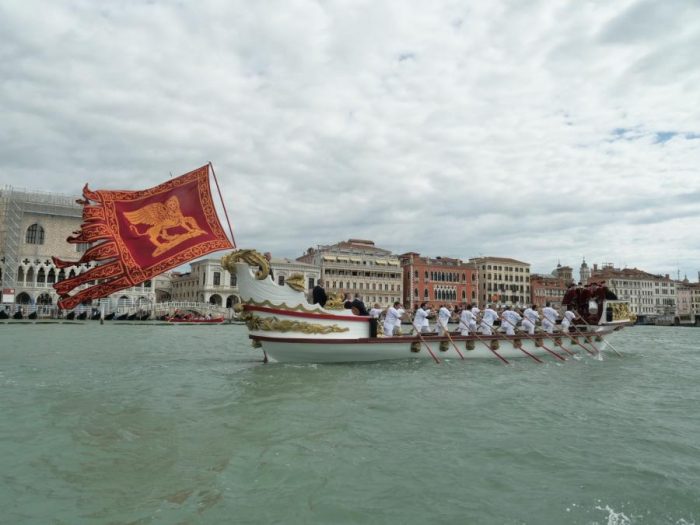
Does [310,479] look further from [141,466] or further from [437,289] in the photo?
[437,289]

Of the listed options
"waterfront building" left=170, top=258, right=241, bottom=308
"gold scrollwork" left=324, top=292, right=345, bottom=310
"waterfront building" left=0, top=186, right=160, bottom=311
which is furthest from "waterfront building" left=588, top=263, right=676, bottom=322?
"gold scrollwork" left=324, top=292, right=345, bottom=310

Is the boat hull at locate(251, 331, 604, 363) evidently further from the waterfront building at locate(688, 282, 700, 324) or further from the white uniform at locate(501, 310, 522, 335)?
the waterfront building at locate(688, 282, 700, 324)

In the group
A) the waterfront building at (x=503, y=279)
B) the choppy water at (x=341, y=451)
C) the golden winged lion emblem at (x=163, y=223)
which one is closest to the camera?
the choppy water at (x=341, y=451)

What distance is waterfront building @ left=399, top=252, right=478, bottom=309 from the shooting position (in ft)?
265

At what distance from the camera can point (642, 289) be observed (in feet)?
345

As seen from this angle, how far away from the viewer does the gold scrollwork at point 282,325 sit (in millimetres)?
12508

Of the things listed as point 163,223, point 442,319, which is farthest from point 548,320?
point 163,223

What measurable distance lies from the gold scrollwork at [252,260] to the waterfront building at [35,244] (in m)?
47.1

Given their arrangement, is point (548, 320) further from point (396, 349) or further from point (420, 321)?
point (396, 349)

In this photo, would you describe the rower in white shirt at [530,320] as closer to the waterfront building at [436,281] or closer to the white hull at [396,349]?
the white hull at [396,349]

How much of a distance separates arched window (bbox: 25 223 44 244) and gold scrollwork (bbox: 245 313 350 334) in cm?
5438

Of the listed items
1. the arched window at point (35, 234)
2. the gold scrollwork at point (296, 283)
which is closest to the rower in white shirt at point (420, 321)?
the gold scrollwork at point (296, 283)

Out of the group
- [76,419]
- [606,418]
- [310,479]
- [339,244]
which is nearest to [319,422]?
[310,479]

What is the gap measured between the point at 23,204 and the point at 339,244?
1591 inches
